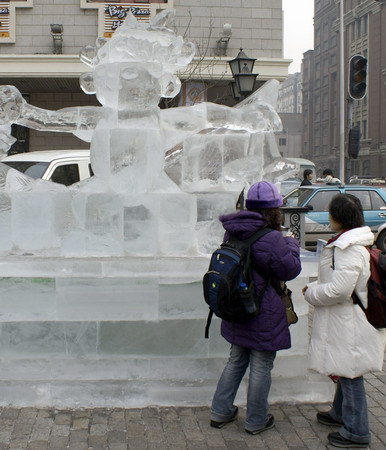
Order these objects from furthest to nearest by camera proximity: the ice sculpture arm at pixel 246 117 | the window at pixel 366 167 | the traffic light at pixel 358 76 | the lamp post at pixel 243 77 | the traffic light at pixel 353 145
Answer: the window at pixel 366 167 → the traffic light at pixel 353 145 → the traffic light at pixel 358 76 → the lamp post at pixel 243 77 → the ice sculpture arm at pixel 246 117

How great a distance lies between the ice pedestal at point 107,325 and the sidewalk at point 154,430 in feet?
0.63

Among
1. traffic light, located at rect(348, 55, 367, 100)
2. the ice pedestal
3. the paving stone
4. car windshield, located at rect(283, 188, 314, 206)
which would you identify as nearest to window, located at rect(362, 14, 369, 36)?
traffic light, located at rect(348, 55, 367, 100)

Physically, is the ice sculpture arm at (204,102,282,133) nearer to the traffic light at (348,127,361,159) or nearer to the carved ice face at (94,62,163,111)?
the carved ice face at (94,62,163,111)

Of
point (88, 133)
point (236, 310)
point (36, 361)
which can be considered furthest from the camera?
point (88, 133)

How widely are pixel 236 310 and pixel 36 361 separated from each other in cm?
167

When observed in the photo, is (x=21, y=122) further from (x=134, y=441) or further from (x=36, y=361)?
(x=134, y=441)

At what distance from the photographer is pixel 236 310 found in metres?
3.70

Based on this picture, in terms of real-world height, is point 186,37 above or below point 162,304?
above

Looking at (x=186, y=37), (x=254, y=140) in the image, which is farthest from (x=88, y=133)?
(x=186, y=37)

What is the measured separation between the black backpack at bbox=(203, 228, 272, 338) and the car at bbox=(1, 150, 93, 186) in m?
5.61

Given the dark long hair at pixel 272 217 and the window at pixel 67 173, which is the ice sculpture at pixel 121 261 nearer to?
the dark long hair at pixel 272 217

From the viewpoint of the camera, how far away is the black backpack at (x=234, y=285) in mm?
3676

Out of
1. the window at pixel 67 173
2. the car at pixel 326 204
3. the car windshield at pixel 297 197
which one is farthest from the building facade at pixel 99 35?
the window at pixel 67 173

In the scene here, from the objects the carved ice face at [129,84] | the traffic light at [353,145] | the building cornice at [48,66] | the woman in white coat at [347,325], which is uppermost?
the building cornice at [48,66]
